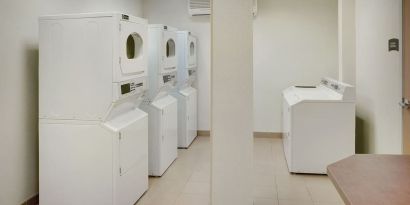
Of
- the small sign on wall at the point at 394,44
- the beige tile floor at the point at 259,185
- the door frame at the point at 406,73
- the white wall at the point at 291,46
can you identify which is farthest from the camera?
the white wall at the point at 291,46

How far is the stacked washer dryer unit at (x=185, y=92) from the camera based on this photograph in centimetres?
573

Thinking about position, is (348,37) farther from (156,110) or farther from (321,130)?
(156,110)

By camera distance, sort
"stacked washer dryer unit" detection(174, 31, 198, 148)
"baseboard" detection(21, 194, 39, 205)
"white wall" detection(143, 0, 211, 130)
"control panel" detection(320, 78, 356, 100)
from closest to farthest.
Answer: "baseboard" detection(21, 194, 39, 205), "control panel" detection(320, 78, 356, 100), "stacked washer dryer unit" detection(174, 31, 198, 148), "white wall" detection(143, 0, 211, 130)

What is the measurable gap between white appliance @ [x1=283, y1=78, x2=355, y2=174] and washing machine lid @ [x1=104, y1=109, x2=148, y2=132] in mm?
1815

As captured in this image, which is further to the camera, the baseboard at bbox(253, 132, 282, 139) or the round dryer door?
the baseboard at bbox(253, 132, 282, 139)

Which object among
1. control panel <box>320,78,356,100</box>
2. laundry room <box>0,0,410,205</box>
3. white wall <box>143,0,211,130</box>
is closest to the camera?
laundry room <box>0,0,410,205</box>

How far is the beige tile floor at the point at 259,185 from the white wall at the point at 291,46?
1513mm

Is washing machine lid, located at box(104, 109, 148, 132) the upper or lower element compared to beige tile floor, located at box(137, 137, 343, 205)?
upper

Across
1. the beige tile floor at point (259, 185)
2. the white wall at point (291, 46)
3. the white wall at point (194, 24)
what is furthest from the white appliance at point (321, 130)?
the white wall at point (194, 24)

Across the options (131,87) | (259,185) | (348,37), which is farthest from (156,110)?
(348,37)

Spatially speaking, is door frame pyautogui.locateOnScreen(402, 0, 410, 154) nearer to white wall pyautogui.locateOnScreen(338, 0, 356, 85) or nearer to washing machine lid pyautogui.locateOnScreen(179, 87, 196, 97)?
white wall pyautogui.locateOnScreen(338, 0, 356, 85)

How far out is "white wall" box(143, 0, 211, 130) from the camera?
21.7 ft

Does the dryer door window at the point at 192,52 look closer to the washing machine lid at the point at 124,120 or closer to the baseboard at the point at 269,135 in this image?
the baseboard at the point at 269,135

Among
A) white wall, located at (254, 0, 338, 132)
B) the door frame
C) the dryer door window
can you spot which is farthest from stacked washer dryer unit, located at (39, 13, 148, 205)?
white wall, located at (254, 0, 338, 132)
